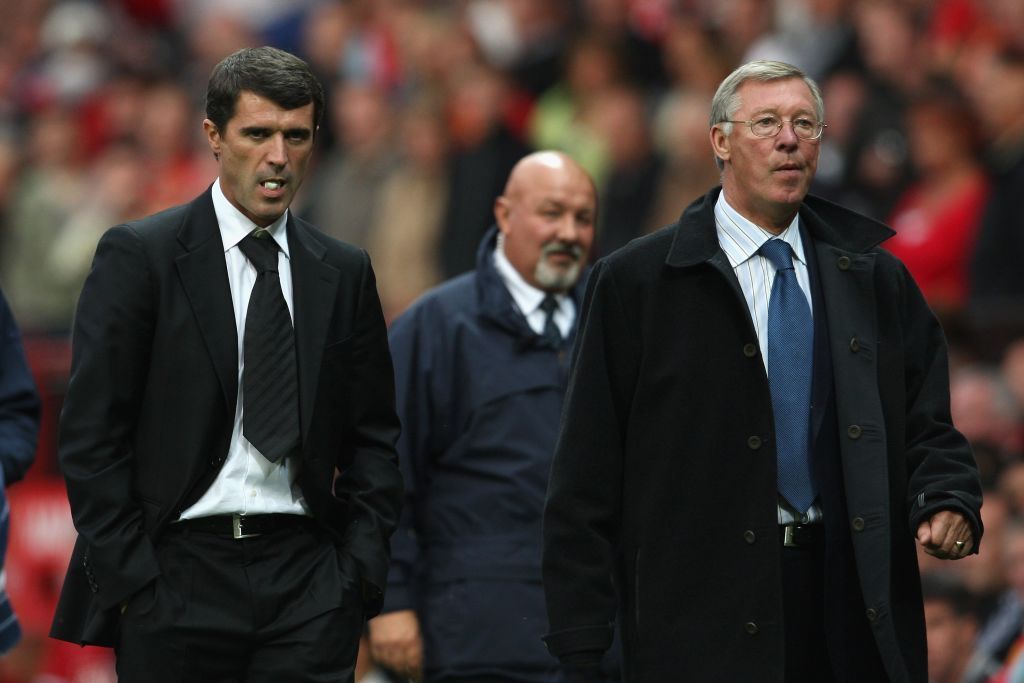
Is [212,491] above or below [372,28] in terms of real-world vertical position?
below

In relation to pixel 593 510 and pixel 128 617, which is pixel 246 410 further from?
pixel 593 510

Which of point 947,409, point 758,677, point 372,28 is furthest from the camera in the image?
point 372,28

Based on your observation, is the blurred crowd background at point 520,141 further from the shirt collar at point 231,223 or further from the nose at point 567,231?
the shirt collar at point 231,223

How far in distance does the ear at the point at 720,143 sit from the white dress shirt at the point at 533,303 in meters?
1.67

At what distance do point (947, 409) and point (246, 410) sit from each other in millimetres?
1790

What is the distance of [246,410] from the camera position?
491cm

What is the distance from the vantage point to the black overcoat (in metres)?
4.71

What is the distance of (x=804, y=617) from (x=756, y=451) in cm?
44

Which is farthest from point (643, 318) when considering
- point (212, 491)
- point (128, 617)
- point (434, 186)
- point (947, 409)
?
point (434, 186)

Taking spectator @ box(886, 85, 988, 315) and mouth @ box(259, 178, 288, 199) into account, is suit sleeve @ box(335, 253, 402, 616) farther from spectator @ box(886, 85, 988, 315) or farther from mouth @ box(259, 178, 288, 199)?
spectator @ box(886, 85, 988, 315)

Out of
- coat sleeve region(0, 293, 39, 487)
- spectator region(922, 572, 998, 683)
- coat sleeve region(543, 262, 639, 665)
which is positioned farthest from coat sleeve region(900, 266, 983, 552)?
spectator region(922, 572, 998, 683)

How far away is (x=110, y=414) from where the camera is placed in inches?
190

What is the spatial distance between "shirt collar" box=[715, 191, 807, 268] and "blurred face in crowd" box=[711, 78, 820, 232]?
2 cm

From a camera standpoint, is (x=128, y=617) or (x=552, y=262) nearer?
(x=128, y=617)
